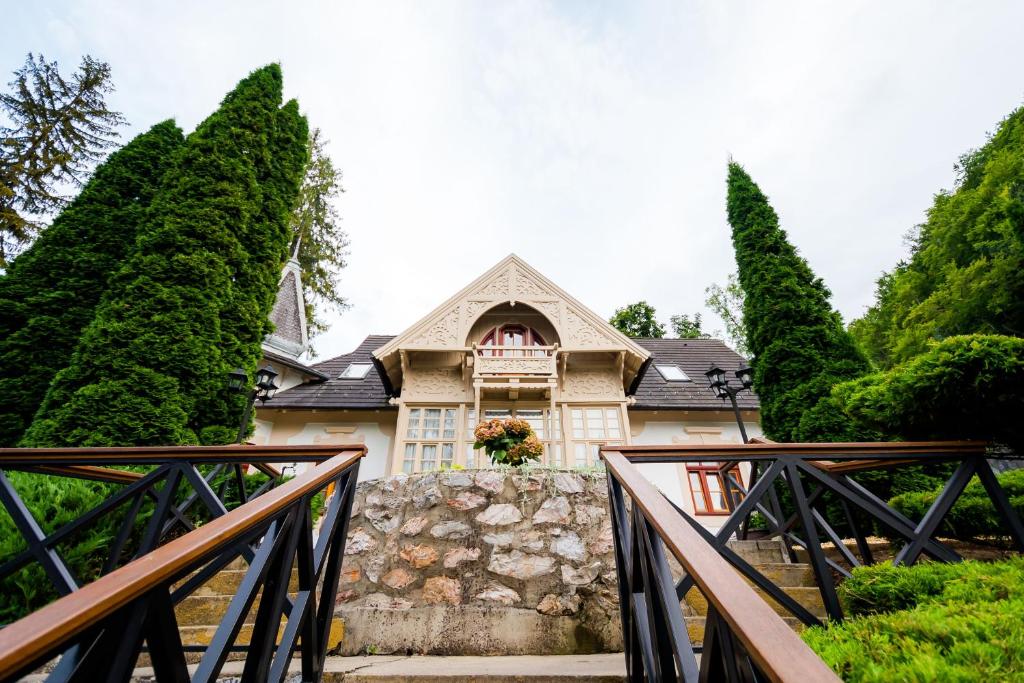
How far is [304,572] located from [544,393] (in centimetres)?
897

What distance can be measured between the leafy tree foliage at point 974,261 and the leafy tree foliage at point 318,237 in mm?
19915

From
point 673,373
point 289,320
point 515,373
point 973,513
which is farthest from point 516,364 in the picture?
point 289,320

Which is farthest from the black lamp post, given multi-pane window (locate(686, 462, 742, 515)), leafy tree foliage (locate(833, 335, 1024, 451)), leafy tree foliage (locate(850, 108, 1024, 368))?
leafy tree foliage (locate(850, 108, 1024, 368))

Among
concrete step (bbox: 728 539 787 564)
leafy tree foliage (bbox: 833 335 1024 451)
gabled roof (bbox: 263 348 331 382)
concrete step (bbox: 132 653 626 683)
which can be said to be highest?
gabled roof (bbox: 263 348 331 382)

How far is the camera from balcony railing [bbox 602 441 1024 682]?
80 cm

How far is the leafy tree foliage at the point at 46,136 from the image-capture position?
11.7 metres

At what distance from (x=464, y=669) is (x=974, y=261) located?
1655 cm

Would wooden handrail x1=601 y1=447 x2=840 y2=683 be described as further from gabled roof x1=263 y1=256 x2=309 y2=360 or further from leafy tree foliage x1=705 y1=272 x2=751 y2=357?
leafy tree foliage x1=705 y1=272 x2=751 y2=357

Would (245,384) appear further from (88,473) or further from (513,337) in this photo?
(513,337)

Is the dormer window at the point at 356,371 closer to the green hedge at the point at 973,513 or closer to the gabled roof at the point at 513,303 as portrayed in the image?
the gabled roof at the point at 513,303

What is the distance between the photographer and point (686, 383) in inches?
491

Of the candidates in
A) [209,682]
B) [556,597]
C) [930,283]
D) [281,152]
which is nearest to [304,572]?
[209,682]

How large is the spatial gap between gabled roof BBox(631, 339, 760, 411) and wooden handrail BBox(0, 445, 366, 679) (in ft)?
34.3

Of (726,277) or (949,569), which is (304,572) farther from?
(726,277)
